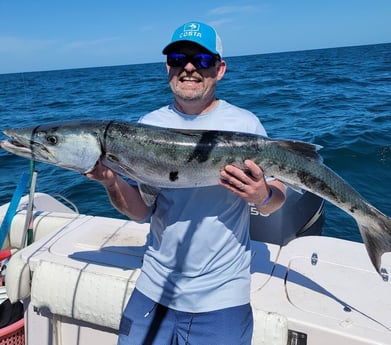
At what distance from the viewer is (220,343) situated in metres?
2.33

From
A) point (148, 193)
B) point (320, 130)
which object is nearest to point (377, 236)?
point (148, 193)

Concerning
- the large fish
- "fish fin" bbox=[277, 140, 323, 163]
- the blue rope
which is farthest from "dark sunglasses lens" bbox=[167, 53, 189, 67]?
the blue rope

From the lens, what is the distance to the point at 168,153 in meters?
2.54

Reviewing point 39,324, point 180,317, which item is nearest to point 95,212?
point 39,324

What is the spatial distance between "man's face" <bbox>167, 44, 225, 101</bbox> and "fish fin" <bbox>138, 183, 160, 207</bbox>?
2.08 feet

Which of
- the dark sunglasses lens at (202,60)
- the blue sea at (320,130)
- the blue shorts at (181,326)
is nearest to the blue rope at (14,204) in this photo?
the blue shorts at (181,326)

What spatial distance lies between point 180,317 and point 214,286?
0.31 m

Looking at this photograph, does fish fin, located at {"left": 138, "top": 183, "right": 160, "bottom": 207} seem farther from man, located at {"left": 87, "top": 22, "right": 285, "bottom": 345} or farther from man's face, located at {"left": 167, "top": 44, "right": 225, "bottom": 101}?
man's face, located at {"left": 167, "top": 44, "right": 225, "bottom": 101}

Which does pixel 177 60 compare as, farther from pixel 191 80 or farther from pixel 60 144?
pixel 60 144

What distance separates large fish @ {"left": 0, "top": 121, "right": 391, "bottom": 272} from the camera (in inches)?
97.1

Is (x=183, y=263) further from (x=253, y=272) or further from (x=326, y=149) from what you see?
(x=326, y=149)

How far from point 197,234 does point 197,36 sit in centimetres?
129

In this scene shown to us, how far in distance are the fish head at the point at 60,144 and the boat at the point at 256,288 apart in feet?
3.69

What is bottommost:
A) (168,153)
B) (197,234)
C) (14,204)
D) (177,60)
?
(14,204)
